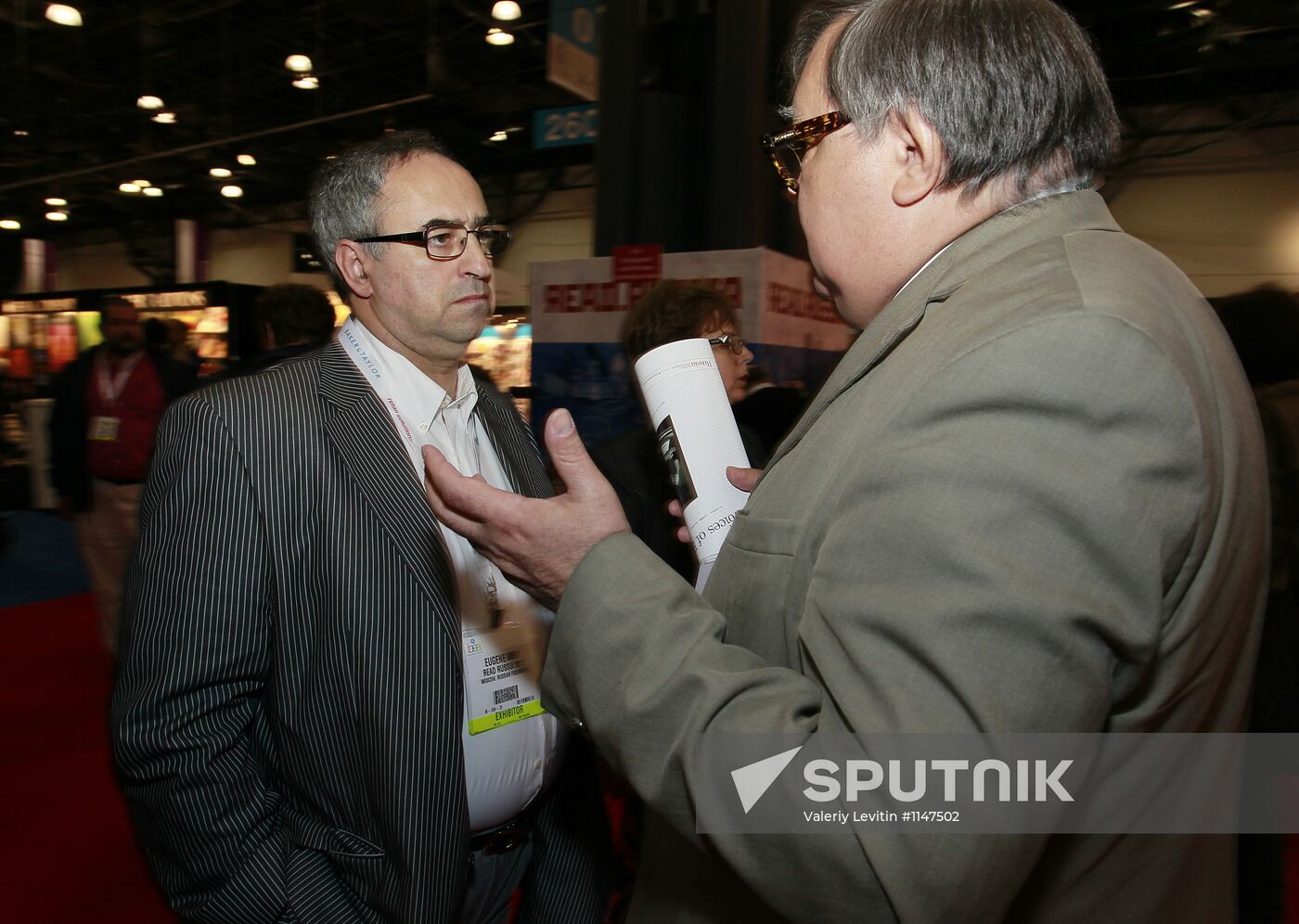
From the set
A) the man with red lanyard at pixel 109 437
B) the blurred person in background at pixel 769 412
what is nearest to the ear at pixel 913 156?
the blurred person in background at pixel 769 412

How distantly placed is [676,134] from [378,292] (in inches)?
144

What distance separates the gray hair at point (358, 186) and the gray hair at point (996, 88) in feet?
3.71

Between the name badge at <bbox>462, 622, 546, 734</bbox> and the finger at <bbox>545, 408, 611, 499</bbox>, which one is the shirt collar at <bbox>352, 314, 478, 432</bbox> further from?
the finger at <bbox>545, 408, 611, 499</bbox>

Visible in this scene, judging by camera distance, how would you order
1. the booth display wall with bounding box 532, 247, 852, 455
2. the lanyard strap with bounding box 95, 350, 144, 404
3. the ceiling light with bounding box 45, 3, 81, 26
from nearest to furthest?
1. the booth display wall with bounding box 532, 247, 852, 455
2. the lanyard strap with bounding box 95, 350, 144, 404
3. the ceiling light with bounding box 45, 3, 81, 26

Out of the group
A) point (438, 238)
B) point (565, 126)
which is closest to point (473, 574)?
point (438, 238)

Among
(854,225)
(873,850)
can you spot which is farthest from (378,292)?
(873,850)

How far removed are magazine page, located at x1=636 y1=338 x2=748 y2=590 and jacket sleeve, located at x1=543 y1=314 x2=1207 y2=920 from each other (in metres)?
0.43

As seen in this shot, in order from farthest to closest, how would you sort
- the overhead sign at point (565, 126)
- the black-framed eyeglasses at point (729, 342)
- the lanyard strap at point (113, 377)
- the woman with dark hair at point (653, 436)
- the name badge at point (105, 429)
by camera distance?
the overhead sign at point (565, 126) < the lanyard strap at point (113, 377) < the name badge at point (105, 429) < the black-framed eyeglasses at point (729, 342) < the woman with dark hair at point (653, 436)

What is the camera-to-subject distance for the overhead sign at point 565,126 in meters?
5.45

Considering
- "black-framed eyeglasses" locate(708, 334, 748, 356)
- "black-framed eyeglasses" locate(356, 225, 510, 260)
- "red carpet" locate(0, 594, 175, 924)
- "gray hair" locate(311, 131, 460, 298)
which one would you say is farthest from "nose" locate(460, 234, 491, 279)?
"red carpet" locate(0, 594, 175, 924)

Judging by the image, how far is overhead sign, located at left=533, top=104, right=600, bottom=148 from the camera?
5.45 metres

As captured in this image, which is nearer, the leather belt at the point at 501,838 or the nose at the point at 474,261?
the leather belt at the point at 501,838

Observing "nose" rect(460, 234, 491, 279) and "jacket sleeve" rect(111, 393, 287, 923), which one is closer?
"jacket sleeve" rect(111, 393, 287, 923)

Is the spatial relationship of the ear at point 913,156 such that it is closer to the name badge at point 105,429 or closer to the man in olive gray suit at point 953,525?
the man in olive gray suit at point 953,525
